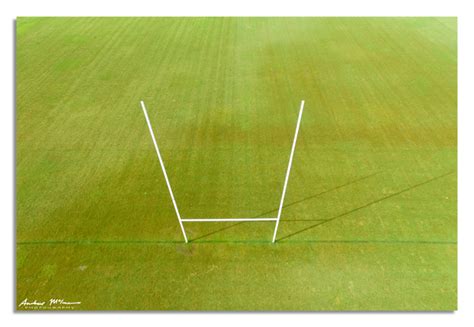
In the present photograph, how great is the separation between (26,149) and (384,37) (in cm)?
1659

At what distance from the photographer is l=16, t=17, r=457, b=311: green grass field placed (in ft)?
28.4

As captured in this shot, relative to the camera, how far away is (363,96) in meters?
15.2

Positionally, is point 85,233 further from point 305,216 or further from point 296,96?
point 296,96

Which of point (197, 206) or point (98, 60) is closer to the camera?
point (197, 206)

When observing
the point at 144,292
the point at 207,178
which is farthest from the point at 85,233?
the point at 207,178

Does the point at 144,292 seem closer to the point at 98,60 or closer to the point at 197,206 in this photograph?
the point at 197,206

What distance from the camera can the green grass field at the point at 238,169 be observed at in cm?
866

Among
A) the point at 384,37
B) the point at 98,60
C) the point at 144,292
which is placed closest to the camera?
the point at 144,292

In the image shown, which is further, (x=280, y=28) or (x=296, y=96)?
(x=280, y=28)

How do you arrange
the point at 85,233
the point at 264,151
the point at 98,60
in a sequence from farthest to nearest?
the point at 98,60 → the point at 264,151 → the point at 85,233

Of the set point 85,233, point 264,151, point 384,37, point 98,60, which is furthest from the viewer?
point 384,37

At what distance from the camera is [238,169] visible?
38.3 feet

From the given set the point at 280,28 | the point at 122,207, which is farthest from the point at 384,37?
the point at 122,207

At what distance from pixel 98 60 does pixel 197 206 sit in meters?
10.8
